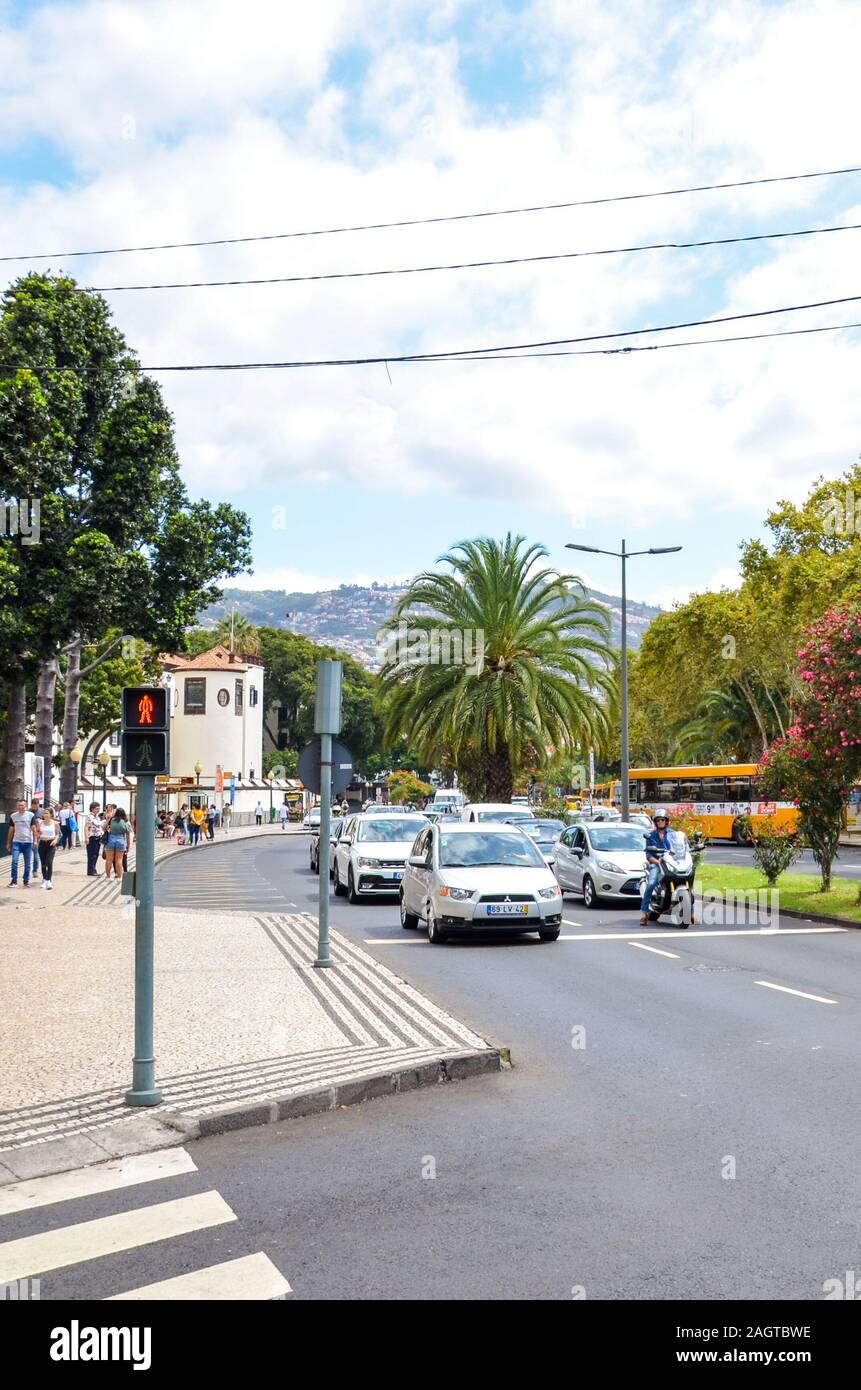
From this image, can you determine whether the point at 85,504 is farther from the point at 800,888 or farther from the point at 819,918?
the point at 819,918

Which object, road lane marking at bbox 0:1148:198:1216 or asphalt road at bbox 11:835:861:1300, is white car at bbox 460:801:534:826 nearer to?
asphalt road at bbox 11:835:861:1300

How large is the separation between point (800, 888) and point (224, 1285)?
20.7 m

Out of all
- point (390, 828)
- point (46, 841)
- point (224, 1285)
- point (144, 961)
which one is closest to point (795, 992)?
point (144, 961)

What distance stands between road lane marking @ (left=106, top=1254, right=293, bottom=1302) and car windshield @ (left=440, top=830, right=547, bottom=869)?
12446mm

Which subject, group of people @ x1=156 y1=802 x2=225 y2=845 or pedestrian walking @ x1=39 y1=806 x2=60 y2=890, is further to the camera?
group of people @ x1=156 y1=802 x2=225 y2=845

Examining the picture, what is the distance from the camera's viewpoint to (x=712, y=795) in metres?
56.2


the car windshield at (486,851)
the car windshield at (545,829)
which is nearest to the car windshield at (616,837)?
the car windshield at (545,829)

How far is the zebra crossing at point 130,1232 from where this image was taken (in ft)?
15.4

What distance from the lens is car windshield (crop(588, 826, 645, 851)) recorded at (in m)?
24.1

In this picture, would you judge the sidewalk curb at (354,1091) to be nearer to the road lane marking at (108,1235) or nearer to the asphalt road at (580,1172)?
the asphalt road at (580,1172)

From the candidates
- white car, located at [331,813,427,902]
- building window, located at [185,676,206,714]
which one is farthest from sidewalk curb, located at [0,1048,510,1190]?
building window, located at [185,676,206,714]

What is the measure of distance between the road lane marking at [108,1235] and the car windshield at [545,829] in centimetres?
2439

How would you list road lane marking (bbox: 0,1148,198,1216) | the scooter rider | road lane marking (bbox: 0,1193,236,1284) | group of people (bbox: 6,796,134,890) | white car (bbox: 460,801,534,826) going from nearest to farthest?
road lane marking (bbox: 0,1193,236,1284), road lane marking (bbox: 0,1148,198,1216), the scooter rider, group of people (bbox: 6,796,134,890), white car (bbox: 460,801,534,826)
